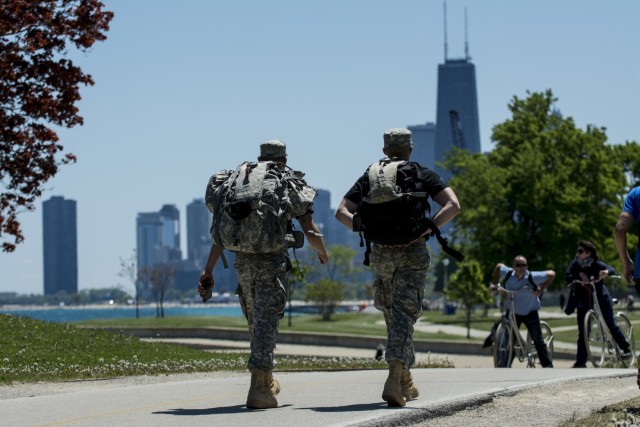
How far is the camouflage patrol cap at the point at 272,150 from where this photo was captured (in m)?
9.80

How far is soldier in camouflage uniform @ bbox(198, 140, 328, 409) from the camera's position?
936 cm

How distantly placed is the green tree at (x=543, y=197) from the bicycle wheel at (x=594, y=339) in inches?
1460

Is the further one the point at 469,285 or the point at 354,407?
the point at 469,285

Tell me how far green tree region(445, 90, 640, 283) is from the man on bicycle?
3680cm

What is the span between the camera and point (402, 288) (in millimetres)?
9422

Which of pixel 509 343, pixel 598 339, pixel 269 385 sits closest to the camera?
pixel 269 385

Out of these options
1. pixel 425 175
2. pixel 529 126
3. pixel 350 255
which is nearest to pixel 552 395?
pixel 425 175

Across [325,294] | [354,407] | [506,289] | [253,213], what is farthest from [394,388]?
[325,294]

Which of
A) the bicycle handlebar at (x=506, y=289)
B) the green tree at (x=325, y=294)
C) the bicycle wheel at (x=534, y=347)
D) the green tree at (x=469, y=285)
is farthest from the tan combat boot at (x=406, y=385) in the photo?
the green tree at (x=325, y=294)

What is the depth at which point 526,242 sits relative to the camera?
2216 inches

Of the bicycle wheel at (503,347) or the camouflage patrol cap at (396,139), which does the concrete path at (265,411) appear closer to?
the camouflage patrol cap at (396,139)

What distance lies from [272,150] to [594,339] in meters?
9.32

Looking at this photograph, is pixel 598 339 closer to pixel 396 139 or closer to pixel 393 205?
pixel 396 139

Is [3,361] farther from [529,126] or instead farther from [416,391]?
[529,126]
